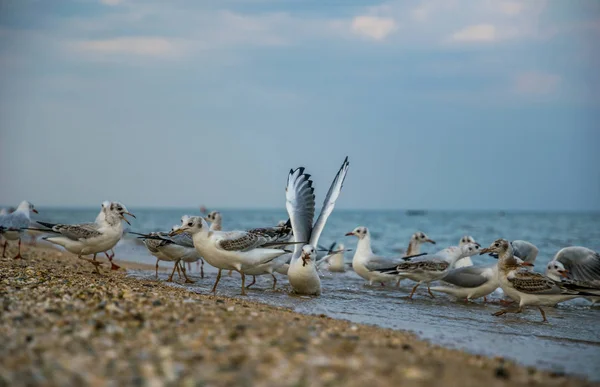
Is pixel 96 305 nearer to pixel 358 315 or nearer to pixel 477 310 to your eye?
pixel 358 315

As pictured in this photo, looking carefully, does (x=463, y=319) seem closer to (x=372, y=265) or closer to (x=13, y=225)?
(x=372, y=265)

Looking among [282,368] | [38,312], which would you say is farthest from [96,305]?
[282,368]

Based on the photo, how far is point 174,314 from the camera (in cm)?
620

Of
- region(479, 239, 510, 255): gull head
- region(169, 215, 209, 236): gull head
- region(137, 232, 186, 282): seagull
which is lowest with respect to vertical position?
region(137, 232, 186, 282): seagull

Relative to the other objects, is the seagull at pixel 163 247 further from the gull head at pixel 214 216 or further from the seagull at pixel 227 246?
the gull head at pixel 214 216

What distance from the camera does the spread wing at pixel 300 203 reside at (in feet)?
37.0

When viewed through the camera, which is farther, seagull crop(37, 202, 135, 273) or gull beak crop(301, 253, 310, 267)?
seagull crop(37, 202, 135, 273)

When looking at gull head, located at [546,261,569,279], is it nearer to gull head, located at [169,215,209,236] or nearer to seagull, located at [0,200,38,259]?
gull head, located at [169,215,209,236]

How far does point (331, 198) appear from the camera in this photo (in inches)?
460

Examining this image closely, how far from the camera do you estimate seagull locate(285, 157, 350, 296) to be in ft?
34.9

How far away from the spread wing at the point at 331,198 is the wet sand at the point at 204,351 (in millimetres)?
4146

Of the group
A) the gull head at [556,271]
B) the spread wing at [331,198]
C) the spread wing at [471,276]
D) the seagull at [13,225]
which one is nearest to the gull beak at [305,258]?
the spread wing at [331,198]

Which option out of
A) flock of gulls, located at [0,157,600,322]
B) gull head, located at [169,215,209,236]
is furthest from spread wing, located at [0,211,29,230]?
gull head, located at [169,215,209,236]

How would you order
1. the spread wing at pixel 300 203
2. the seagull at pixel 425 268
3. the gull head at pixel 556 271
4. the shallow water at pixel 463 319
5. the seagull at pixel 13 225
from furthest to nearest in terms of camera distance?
the seagull at pixel 13 225 < the seagull at pixel 425 268 < the gull head at pixel 556 271 < the spread wing at pixel 300 203 < the shallow water at pixel 463 319
